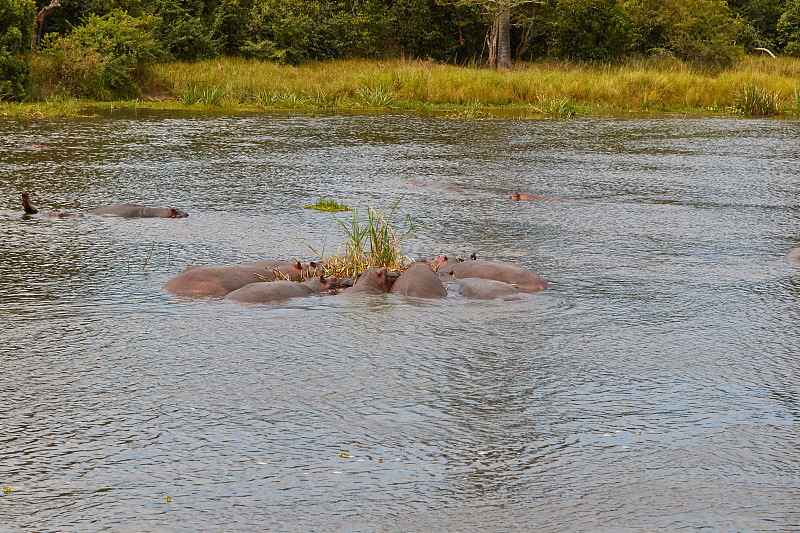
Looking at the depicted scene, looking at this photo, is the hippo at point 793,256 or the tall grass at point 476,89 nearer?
the hippo at point 793,256

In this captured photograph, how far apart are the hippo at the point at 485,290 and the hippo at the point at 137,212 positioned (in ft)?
12.5


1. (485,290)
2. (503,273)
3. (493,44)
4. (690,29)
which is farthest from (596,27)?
(485,290)

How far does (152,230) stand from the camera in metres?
8.82

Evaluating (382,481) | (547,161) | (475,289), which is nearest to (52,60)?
(547,161)

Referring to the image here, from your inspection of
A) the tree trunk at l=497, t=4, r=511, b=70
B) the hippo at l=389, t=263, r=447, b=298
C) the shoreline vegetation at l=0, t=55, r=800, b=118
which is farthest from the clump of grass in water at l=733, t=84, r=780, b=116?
the hippo at l=389, t=263, r=447, b=298

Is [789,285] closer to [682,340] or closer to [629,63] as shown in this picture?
[682,340]

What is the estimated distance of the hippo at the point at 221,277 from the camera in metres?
6.57

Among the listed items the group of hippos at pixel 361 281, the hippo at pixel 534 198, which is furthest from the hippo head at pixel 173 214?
the hippo at pixel 534 198

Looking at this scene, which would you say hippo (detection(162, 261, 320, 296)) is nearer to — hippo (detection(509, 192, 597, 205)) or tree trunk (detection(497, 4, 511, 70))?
hippo (detection(509, 192, 597, 205))

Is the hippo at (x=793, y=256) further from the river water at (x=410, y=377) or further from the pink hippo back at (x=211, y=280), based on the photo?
the pink hippo back at (x=211, y=280)

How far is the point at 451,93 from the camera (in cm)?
2639

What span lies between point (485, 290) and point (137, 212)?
14.3 feet

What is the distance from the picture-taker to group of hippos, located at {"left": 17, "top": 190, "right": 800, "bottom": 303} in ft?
21.5

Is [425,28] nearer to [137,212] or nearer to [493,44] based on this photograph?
[493,44]
